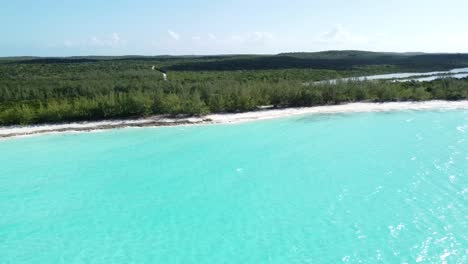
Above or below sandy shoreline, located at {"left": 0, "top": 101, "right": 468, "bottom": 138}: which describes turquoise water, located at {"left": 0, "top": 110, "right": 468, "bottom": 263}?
below

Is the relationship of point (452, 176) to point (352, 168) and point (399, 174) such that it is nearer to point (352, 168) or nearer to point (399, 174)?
point (399, 174)

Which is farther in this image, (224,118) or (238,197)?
(224,118)

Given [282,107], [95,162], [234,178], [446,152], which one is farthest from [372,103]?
Answer: [95,162]

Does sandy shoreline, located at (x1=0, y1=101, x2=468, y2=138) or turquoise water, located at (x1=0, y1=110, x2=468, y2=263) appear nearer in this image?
turquoise water, located at (x1=0, y1=110, x2=468, y2=263)

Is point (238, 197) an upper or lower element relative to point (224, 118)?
lower
